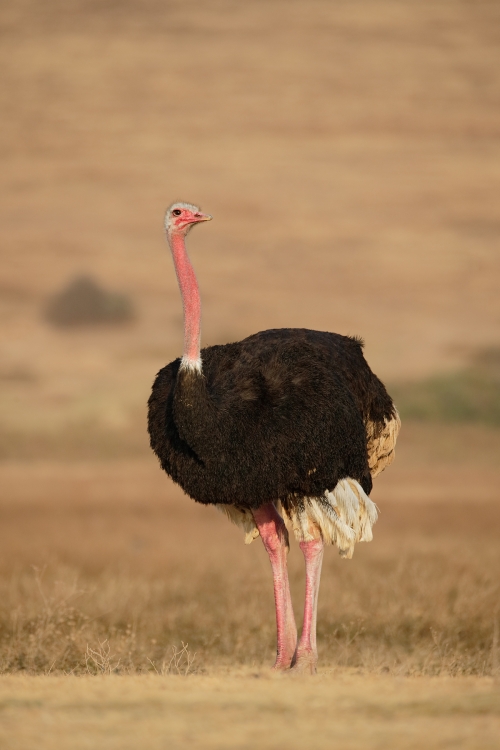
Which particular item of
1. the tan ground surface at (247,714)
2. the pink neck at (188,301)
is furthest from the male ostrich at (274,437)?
the tan ground surface at (247,714)

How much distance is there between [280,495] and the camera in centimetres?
845

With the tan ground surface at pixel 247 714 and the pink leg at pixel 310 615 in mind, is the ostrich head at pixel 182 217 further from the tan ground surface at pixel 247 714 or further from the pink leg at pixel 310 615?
the tan ground surface at pixel 247 714

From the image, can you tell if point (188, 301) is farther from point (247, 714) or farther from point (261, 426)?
point (247, 714)

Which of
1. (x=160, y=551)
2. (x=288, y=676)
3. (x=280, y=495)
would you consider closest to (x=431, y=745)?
(x=288, y=676)

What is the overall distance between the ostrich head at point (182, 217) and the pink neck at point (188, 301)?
0.15 ft

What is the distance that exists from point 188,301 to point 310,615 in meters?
2.27

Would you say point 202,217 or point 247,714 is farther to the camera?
point 202,217

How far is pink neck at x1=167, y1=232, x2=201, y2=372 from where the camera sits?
318 inches

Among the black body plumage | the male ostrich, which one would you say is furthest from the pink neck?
the black body plumage

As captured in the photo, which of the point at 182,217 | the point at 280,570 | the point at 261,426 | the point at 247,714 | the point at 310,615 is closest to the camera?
the point at 247,714

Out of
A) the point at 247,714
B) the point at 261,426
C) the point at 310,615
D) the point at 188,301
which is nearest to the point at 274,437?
the point at 261,426

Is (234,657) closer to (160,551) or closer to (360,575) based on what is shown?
(360,575)

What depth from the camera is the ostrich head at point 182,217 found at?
8484mm

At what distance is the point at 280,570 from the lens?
9.23 meters
